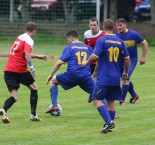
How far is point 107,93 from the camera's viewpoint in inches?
510

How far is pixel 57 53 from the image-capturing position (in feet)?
105

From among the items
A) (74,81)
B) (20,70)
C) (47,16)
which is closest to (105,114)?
(20,70)

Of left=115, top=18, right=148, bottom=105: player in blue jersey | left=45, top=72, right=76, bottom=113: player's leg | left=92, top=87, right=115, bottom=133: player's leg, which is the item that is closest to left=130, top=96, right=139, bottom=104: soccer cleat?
left=115, top=18, right=148, bottom=105: player in blue jersey

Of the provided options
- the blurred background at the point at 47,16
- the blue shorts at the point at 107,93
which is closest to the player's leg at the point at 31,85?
the blue shorts at the point at 107,93

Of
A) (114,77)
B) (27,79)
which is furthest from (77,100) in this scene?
(114,77)

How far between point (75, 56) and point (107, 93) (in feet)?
5.86

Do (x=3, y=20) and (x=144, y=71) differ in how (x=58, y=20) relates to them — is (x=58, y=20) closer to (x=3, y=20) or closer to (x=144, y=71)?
(x=3, y=20)

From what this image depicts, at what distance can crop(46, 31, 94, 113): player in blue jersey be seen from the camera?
14469 millimetres

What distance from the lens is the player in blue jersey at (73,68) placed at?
1447cm

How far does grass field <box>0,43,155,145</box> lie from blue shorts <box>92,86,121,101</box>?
583mm

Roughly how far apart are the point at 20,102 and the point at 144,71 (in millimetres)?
9458

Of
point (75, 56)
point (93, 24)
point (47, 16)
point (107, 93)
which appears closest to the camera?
point (107, 93)

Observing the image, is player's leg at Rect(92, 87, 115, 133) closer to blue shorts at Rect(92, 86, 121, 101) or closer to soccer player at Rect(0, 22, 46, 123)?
blue shorts at Rect(92, 86, 121, 101)

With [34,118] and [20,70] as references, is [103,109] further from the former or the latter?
[20,70]
